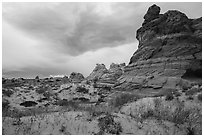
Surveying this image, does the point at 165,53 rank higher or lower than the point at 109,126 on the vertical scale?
higher

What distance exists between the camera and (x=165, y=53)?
94.7ft

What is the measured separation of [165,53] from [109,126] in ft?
77.9

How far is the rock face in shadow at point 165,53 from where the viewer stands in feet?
86.9

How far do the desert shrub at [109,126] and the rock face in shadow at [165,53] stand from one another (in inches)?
738

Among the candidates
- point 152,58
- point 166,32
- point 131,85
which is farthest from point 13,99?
point 166,32

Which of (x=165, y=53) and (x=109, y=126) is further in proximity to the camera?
(x=165, y=53)

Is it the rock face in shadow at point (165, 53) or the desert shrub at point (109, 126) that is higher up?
the rock face in shadow at point (165, 53)

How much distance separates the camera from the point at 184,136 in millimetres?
7242

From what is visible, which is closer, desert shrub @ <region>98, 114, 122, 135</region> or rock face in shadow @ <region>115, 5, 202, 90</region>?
desert shrub @ <region>98, 114, 122, 135</region>

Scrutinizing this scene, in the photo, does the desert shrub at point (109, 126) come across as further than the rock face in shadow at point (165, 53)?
No

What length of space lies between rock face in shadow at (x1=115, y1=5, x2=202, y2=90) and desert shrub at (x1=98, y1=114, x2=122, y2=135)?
18.8 metres

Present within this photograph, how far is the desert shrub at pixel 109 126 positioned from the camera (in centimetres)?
765

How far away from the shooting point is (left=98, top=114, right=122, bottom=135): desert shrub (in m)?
7.65

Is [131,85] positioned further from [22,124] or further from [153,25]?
[22,124]
